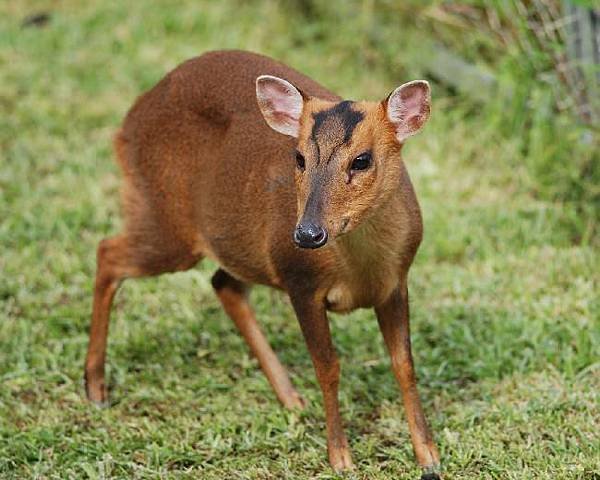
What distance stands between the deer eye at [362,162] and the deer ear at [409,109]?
184mm

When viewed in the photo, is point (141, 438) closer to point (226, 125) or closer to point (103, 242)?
point (103, 242)

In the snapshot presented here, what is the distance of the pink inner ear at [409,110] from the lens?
4.00 meters

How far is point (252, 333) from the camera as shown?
5.17 metres

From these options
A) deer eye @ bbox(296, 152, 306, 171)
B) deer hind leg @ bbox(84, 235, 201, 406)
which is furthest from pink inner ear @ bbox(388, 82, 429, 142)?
deer hind leg @ bbox(84, 235, 201, 406)

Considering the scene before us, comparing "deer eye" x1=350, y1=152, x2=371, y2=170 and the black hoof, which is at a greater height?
"deer eye" x1=350, y1=152, x2=371, y2=170

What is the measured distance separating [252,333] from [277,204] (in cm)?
98

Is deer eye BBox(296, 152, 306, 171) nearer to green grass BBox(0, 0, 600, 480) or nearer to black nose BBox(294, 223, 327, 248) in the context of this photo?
black nose BBox(294, 223, 327, 248)

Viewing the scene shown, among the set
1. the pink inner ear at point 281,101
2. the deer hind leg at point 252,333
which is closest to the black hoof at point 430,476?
the deer hind leg at point 252,333

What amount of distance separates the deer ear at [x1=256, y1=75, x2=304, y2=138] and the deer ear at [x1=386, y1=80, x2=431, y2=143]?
0.34m

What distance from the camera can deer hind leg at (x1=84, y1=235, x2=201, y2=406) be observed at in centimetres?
501

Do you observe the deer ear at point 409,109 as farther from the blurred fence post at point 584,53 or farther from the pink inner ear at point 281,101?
the blurred fence post at point 584,53

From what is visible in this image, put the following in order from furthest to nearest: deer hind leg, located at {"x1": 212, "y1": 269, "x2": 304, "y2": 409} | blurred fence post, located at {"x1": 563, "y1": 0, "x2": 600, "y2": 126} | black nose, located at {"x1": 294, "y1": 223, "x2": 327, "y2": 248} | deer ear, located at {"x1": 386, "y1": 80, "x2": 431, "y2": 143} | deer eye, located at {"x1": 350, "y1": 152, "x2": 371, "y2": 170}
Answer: blurred fence post, located at {"x1": 563, "y1": 0, "x2": 600, "y2": 126} < deer hind leg, located at {"x1": 212, "y1": 269, "x2": 304, "y2": 409} < deer ear, located at {"x1": 386, "y1": 80, "x2": 431, "y2": 143} < deer eye, located at {"x1": 350, "y1": 152, "x2": 371, "y2": 170} < black nose, located at {"x1": 294, "y1": 223, "x2": 327, "y2": 248}

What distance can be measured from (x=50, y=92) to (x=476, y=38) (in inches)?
120

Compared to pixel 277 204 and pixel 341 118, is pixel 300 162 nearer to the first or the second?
pixel 341 118
